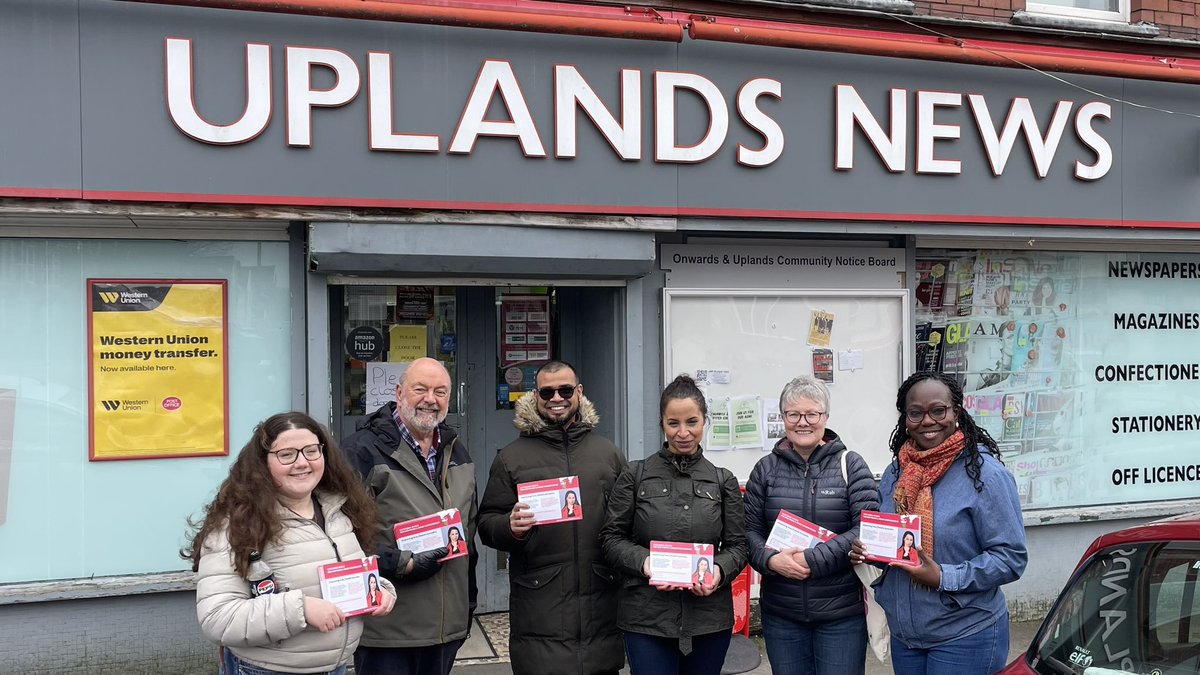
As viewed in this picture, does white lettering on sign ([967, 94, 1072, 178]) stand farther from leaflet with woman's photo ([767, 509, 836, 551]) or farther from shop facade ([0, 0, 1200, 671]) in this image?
leaflet with woman's photo ([767, 509, 836, 551])

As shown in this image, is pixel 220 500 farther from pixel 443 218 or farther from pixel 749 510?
pixel 443 218

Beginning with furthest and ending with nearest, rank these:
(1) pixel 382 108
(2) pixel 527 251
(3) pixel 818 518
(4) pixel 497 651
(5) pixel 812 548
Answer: (4) pixel 497 651, (2) pixel 527 251, (1) pixel 382 108, (3) pixel 818 518, (5) pixel 812 548

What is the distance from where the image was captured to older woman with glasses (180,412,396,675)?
313cm

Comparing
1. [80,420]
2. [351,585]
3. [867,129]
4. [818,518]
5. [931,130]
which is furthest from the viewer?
[931,130]

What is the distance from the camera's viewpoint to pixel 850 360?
260 inches

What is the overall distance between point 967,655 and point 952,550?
14.8 inches

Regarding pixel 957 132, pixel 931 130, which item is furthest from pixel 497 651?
pixel 957 132

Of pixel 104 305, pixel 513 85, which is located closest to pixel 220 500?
pixel 104 305

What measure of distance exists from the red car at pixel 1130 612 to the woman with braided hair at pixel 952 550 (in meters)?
0.40

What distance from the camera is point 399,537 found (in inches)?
148

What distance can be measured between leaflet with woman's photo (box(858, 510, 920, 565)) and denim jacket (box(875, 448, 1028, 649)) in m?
0.13

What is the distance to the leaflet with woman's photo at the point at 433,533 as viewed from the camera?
12.4 ft

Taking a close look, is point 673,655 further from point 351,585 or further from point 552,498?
point 351,585

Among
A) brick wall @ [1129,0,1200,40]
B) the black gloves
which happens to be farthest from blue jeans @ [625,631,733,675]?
brick wall @ [1129,0,1200,40]
